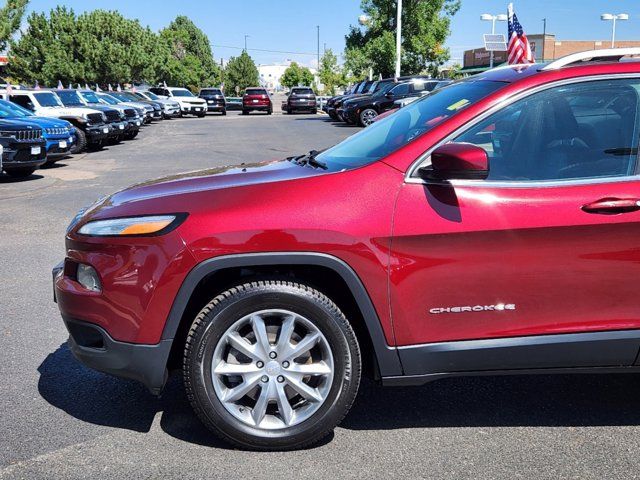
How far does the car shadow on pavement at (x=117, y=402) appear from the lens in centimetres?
354

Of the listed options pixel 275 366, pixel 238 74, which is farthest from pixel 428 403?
pixel 238 74

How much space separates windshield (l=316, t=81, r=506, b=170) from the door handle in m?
0.73

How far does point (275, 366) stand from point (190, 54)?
10560 cm

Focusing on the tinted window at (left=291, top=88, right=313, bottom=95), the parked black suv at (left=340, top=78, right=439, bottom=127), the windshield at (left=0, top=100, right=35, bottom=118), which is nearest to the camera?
the windshield at (left=0, top=100, right=35, bottom=118)

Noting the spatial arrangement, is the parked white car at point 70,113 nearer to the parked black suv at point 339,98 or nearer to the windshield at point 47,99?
the windshield at point 47,99

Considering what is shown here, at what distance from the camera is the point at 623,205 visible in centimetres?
314

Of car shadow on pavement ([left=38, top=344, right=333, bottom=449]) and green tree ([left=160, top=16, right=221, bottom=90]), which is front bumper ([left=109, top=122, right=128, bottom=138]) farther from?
green tree ([left=160, top=16, right=221, bottom=90])

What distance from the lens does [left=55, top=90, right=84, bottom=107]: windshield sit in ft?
69.4

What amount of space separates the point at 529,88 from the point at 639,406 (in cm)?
185

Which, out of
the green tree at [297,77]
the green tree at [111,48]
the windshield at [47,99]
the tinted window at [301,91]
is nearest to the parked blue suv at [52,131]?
the windshield at [47,99]

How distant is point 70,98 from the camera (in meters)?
21.6

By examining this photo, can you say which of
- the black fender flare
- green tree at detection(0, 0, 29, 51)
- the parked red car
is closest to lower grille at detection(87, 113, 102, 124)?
the black fender flare

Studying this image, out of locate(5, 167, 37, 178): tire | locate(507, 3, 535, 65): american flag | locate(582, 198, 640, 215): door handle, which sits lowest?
locate(5, 167, 37, 178): tire

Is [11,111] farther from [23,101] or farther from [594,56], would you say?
[594,56]
